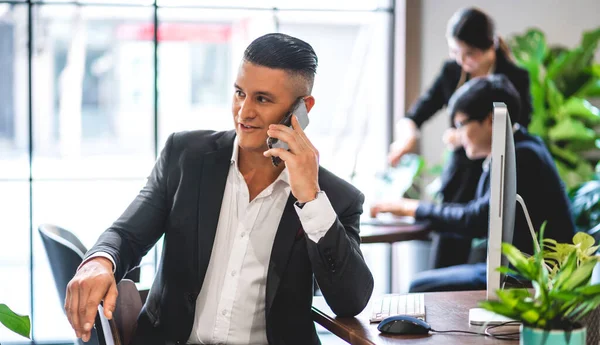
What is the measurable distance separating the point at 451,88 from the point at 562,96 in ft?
3.12

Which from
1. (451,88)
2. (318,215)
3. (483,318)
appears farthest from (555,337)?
(451,88)

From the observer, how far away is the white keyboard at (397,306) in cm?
212

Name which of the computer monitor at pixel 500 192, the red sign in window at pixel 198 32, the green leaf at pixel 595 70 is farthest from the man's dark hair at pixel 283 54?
the red sign in window at pixel 198 32

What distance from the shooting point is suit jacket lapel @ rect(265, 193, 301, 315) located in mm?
2170

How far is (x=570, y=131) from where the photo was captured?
191 inches

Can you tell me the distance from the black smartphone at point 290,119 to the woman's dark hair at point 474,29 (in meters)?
1.87

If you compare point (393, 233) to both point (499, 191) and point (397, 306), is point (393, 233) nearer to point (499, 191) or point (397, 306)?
point (397, 306)

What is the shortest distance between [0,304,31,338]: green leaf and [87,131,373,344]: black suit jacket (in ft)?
1.64

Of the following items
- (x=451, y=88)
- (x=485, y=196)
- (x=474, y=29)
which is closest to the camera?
(x=485, y=196)

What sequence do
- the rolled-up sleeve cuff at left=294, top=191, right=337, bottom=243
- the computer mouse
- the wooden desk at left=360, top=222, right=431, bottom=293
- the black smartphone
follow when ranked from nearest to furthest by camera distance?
the computer mouse
the rolled-up sleeve cuff at left=294, top=191, right=337, bottom=243
the black smartphone
the wooden desk at left=360, top=222, right=431, bottom=293

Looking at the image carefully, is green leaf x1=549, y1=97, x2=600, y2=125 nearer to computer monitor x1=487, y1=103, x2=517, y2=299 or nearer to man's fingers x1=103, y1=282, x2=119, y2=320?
computer monitor x1=487, y1=103, x2=517, y2=299

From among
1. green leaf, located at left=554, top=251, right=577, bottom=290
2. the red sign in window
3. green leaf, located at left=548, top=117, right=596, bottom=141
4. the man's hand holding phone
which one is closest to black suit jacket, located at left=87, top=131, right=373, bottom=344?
the man's hand holding phone

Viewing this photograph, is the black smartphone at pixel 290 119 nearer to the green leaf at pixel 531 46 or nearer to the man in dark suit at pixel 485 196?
the man in dark suit at pixel 485 196

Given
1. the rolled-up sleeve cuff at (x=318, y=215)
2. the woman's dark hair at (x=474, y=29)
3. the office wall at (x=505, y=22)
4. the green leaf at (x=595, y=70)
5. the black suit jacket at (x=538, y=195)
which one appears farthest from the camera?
the office wall at (x=505, y=22)
